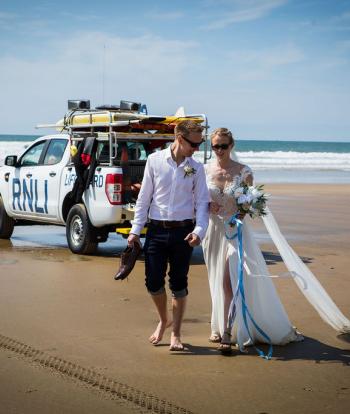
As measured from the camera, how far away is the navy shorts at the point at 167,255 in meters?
5.95

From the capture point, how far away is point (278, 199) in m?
21.3

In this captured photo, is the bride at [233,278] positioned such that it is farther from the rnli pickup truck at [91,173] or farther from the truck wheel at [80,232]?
the truck wheel at [80,232]

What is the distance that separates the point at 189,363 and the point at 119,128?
606 centimetres

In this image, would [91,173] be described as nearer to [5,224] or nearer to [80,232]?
[80,232]

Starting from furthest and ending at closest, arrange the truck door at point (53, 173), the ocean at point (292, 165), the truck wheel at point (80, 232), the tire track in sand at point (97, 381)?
the ocean at point (292, 165) < the truck door at point (53, 173) < the truck wheel at point (80, 232) < the tire track in sand at point (97, 381)

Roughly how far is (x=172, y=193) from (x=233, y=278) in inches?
34.4

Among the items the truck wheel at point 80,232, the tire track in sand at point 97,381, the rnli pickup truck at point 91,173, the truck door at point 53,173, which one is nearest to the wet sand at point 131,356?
the tire track in sand at point 97,381

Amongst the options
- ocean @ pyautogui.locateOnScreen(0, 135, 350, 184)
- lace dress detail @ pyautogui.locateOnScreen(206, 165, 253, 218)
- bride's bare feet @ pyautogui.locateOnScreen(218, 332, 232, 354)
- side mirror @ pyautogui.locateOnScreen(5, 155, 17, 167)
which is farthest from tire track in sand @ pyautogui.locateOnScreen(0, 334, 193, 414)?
ocean @ pyautogui.locateOnScreen(0, 135, 350, 184)

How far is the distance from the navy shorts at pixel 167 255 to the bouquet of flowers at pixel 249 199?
1.53ft

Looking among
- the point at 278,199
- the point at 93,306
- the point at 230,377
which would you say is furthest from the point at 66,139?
the point at 278,199

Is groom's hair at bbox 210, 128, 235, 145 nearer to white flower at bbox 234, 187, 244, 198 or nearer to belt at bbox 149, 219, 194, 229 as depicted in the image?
white flower at bbox 234, 187, 244, 198

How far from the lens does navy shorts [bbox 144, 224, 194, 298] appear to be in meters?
5.95

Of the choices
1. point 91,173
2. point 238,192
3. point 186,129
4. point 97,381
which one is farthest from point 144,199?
point 91,173

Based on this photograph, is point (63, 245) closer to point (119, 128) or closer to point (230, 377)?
point (119, 128)
